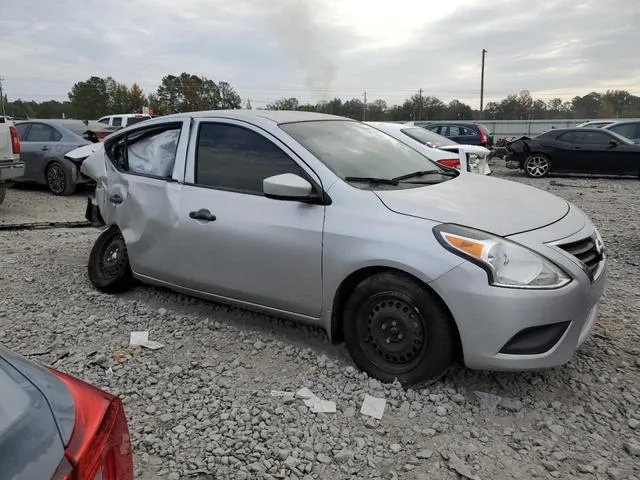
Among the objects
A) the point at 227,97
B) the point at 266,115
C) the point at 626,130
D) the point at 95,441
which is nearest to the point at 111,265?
the point at 266,115

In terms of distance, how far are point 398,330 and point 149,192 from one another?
2286 millimetres

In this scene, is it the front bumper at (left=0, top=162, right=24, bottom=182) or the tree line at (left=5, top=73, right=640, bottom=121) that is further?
the tree line at (left=5, top=73, right=640, bottom=121)

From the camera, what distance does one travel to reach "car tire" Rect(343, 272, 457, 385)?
289cm

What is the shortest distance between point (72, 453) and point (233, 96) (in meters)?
69.4

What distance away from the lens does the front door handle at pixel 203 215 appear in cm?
370

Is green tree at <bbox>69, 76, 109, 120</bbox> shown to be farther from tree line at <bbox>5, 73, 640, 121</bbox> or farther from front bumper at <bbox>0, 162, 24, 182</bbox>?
front bumper at <bbox>0, 162, 24, 182</bbox>

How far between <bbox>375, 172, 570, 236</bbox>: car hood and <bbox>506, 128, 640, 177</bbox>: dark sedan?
1170cm

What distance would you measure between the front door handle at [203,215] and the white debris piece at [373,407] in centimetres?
160

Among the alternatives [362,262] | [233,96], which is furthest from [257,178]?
[233,96]

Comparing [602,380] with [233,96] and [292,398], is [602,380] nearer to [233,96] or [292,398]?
[292,398]

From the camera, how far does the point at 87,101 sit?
69625mm

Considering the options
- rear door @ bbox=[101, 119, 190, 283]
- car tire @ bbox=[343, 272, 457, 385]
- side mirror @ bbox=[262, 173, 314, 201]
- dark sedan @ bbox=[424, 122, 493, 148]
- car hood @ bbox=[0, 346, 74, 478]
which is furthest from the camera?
dark sedan @ bbox=[424, 122, 493, 148]

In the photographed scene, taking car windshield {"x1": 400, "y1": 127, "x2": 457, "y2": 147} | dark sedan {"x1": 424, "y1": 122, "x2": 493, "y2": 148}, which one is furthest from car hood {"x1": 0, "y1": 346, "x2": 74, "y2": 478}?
dark sedan {"x1": 424, "y1": 122, "x2": 493, "y2": 148}

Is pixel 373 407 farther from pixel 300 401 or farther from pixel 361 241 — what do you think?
pixel 361 241
